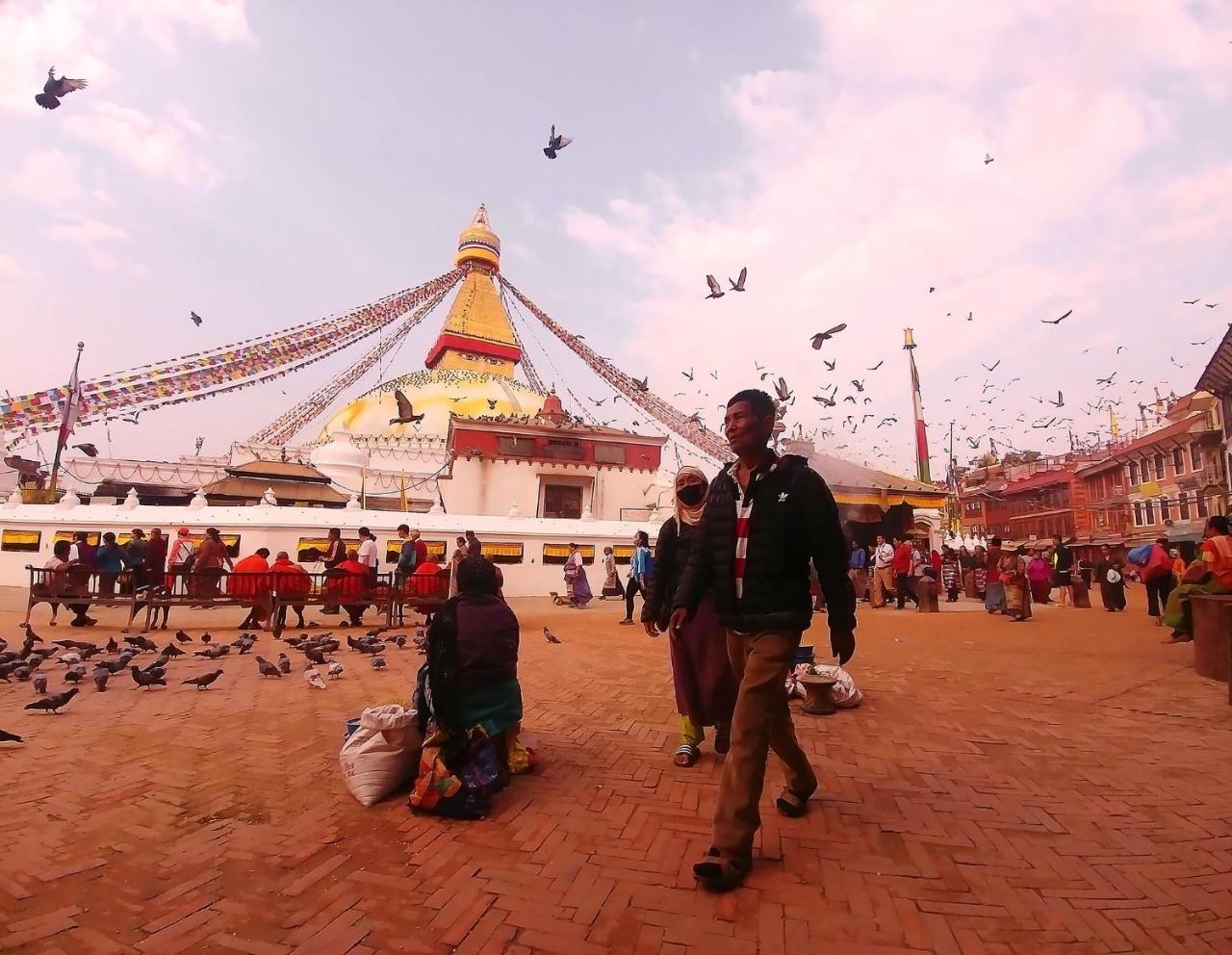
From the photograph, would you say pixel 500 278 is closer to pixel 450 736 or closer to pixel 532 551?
pixel 532 551

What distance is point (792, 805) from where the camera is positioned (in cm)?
312

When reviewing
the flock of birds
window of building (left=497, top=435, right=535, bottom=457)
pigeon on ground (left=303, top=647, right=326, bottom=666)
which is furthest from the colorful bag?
window of building (left=497, top=435, right=535, bottom=457)

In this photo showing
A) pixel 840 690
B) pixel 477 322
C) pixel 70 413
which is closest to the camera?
pixel 840 690

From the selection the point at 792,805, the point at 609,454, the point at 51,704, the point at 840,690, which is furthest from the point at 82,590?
the point at 609,454

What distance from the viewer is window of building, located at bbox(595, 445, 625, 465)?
1013 inches

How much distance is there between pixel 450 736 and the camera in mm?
3395

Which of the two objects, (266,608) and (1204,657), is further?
(266,608)

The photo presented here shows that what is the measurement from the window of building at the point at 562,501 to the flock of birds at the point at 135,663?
52.5 ft

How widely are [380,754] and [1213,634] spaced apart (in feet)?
25.0

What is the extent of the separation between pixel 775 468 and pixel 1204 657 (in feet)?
20.9

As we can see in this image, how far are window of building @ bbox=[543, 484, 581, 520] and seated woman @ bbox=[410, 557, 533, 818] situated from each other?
21324 mm

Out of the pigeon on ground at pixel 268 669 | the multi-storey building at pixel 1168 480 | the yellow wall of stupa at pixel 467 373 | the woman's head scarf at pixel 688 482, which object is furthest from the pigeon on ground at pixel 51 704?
the multi-storey building at pixel 1168 480

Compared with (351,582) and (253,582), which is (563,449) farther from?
(253,582)

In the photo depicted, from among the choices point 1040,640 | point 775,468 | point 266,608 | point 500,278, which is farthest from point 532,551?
point 500,278
